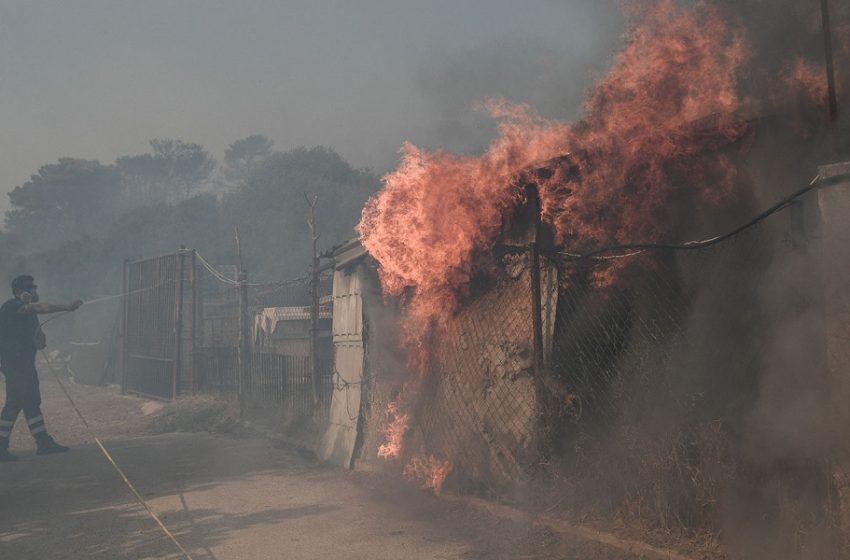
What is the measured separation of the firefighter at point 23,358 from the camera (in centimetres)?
1235

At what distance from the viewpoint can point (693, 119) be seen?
6406 mm

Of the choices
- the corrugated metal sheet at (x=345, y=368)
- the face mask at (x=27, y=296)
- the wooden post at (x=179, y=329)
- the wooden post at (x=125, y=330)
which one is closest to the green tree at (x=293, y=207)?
the wooden post at (x=125, y=330)

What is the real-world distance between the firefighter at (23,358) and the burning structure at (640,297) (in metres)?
6.40

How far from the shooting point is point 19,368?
40.9 ft

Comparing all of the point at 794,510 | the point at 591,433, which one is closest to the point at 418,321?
the point at 591,433

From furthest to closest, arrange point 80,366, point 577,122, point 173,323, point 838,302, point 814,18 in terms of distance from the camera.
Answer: point 80,366, point 173,323, point 577,122, point 814,18, point 838,302

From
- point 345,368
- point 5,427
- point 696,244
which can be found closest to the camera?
point 696,244

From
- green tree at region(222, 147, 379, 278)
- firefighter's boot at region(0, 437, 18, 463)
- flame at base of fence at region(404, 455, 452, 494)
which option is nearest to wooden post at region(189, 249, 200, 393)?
firefighter's boot at region(0, 437, 18, 463)

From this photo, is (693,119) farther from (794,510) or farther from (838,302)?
(794,510)

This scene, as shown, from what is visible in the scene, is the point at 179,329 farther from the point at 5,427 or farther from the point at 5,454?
the point at 5,454

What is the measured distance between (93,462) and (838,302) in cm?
1063

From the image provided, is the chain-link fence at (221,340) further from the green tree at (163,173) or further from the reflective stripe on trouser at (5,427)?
the green tree at (163,173)

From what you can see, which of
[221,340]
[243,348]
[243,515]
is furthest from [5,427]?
[221,340]

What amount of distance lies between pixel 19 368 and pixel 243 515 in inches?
263
